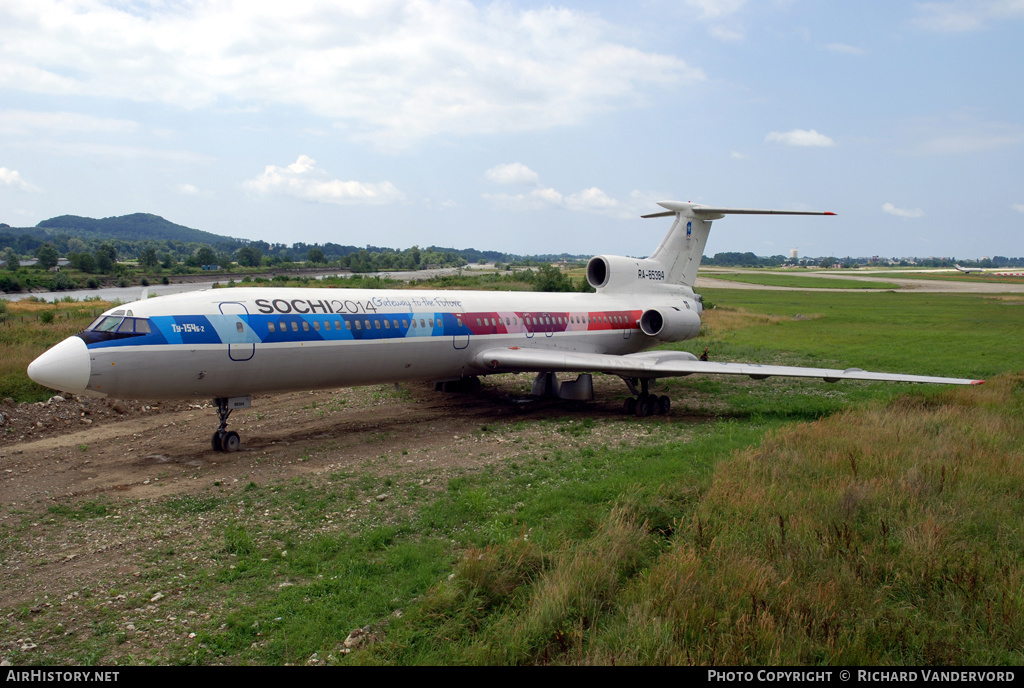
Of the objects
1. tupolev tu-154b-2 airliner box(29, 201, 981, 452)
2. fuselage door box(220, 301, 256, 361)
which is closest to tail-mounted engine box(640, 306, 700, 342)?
tupolev tu-154b-2 airliner box(29, 201, 981, 452)

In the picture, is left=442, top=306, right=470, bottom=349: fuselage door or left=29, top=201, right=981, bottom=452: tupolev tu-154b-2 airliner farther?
left=442, top=306, right=470, bottom=349: fuselage door

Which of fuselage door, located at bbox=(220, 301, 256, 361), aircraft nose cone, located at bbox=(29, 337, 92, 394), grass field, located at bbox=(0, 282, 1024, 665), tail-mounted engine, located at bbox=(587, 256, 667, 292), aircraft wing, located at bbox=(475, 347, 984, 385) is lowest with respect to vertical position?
grass field, located at bbox=(0, 282, 1024, 665)

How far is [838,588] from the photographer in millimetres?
6598

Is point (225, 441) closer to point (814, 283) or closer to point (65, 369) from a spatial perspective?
point (65, 369)

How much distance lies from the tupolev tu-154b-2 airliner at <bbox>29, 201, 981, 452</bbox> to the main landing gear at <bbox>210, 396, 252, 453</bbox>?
0.02 meters

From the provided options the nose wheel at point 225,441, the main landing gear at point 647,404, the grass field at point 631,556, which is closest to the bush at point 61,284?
the nose wheel at point 225,441

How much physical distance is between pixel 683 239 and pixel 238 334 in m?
16.7

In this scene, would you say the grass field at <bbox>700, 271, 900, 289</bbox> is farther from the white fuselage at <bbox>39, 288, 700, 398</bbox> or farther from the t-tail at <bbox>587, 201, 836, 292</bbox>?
the white fuselage at <bbox>39, 288, 700, 398</bbox>

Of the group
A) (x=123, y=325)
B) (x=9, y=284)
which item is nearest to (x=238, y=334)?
(x=123, y=325)

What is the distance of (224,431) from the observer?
13336mm

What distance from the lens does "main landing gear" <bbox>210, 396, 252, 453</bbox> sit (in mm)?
13148

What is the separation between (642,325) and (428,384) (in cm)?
770

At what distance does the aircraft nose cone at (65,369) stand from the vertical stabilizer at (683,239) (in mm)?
18119
